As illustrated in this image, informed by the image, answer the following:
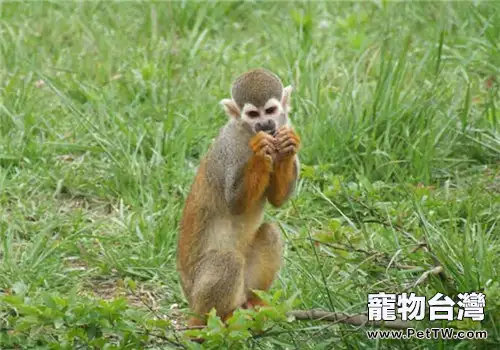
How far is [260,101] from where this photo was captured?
4883 millimetres

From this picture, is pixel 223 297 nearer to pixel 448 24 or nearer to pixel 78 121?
pixel 78 121

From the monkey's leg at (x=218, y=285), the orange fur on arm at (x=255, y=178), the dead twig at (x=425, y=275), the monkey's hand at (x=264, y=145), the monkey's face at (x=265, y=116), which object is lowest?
the monkey's leg at (x=218, y=285)

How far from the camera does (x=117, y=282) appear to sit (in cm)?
569

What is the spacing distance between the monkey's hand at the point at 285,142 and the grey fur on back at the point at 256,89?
0.16m

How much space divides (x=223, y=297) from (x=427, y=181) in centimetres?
193

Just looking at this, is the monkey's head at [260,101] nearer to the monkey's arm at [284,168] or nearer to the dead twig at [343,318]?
the monkey's arm at [284,168]

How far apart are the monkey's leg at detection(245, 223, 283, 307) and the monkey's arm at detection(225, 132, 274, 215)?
250mm

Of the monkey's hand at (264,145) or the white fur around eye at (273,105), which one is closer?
the monkey's hand at (264,145)

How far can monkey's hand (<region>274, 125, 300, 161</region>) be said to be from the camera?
15.7ft

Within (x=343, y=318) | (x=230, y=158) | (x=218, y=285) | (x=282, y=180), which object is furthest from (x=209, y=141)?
(x=343, y=318)

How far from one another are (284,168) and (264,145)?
23cm

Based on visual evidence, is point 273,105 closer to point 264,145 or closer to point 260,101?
point 260,101

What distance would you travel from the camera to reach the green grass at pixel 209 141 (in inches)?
184

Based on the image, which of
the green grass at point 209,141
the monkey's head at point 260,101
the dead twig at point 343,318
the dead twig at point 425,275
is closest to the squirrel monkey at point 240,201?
the monkey's head at point 260,101
